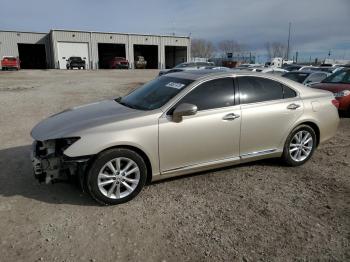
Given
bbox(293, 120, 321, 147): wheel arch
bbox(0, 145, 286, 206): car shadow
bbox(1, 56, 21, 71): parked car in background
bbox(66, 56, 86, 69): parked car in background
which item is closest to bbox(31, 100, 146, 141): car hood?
bbox(0, 145, 286, 206): car shadow

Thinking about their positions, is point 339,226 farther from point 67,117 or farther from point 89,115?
point 67,117

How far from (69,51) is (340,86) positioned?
141 feet

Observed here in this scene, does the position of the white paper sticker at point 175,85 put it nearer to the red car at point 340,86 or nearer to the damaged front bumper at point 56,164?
the damaged front bumper at point 56,164

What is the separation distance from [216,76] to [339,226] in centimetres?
246

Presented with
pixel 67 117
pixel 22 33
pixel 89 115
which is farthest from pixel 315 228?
pixel 22 33

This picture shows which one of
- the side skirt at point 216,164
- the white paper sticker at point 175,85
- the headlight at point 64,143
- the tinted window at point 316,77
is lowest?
the side skirt at point 216,164

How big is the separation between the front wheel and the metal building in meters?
45.0

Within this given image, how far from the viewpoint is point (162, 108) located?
393 centimetres

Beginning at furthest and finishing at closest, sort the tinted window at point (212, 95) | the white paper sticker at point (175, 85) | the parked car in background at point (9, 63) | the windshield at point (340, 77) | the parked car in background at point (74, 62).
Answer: the parked car in background at point (74, 62)
the parked car in background at point (9, 63)
the windshield at point (340, 77)
the white paper sticker at point (175, 85)
the tinted window at point (212, 95)

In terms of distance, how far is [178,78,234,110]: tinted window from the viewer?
4.13m

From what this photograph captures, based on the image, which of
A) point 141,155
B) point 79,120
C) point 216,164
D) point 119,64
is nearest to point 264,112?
point 216,164

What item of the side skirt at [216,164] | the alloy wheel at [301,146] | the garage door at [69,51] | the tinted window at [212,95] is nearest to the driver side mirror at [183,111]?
the tinted window at [212,95]

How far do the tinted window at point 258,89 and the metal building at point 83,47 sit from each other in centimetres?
4470

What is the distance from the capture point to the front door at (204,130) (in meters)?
3.90
